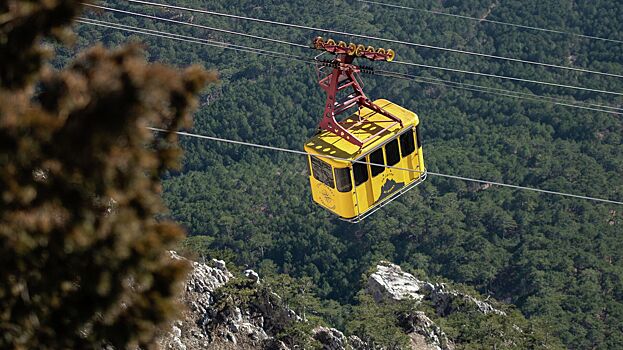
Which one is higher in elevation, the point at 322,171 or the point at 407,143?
the point at 407,143

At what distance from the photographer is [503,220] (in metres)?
84.1

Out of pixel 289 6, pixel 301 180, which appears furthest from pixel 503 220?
pixel 289 6

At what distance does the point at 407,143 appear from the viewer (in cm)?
2478

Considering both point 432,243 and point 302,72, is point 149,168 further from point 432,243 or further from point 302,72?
point 302,72

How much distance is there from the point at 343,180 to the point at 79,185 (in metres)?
14.5

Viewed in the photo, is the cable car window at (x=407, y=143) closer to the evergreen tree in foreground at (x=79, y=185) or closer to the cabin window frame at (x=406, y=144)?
the cabin window frame at (x=406, y=144)

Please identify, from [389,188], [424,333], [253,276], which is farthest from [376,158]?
[424,333]

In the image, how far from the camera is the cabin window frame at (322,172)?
24.0 metres

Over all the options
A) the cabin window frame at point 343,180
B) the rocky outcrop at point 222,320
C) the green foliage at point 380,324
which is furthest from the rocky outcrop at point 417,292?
the cabin window frame at point 343,180

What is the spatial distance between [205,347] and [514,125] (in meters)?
72.8

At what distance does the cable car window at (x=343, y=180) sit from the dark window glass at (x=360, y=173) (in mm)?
189

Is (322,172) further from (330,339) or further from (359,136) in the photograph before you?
(330,339)

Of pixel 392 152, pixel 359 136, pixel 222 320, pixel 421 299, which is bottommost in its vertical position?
A: pixel 421 299

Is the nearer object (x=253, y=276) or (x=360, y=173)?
(x=360, y=173)
